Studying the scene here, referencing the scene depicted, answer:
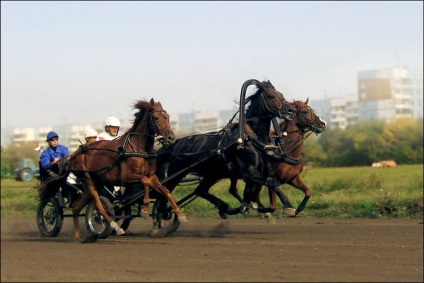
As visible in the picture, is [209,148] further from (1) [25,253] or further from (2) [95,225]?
(1) [25,253]

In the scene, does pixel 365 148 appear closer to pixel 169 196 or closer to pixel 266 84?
pixel 266 84

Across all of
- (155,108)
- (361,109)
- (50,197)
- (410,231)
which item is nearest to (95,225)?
(50,197)

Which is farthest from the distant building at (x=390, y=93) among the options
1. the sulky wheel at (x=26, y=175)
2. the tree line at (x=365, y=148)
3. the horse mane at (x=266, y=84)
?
the horse mane at (x=266, y=84)

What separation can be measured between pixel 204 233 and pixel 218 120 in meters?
151

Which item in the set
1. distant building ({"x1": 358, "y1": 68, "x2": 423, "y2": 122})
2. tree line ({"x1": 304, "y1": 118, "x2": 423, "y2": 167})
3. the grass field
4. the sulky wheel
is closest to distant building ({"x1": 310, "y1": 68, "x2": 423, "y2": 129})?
distant building ({"x1": 358, "y1": 68, "x2": 423, "y2": 122})

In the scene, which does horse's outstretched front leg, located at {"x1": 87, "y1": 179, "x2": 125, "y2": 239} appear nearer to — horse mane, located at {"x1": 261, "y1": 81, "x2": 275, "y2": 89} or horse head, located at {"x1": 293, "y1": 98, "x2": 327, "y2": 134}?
horse mane, located at {"x1": 261, "y1": 81, "x2": 275, "y2": 89}

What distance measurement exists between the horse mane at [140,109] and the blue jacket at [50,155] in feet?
6.71

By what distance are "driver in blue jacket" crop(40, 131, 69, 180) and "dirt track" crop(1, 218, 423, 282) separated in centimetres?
123

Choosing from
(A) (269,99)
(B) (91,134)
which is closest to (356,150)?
(B) (91,134)

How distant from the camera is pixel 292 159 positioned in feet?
46.0

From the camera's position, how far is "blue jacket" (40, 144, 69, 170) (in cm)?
1458

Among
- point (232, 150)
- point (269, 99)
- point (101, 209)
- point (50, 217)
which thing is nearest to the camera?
point (101, 209)

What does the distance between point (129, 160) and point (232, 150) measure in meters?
1.73

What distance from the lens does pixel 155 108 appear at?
1308cm
